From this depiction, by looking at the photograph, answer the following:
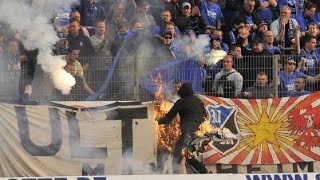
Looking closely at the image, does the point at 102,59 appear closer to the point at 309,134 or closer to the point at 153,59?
the point at 153,59

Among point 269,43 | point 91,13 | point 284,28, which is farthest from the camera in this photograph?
point 284,28

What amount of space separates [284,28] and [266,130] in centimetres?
227

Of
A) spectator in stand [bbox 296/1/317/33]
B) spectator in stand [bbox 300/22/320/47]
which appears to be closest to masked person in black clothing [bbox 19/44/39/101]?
spectator in stand [bbox 300/22/320/47]

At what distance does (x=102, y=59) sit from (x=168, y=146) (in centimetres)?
→ 161

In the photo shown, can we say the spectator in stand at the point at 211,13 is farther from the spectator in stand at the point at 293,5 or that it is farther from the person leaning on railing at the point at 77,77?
the person leaning on railing at the point at 77,77

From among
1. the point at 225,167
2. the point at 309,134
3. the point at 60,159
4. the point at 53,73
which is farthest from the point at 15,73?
the point at 309,134

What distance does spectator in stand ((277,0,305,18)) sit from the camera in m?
15.4

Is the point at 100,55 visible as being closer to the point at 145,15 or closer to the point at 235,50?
the point at 145,15

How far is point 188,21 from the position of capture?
14609 millimetres

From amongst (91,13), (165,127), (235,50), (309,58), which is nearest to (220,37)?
(235,50)

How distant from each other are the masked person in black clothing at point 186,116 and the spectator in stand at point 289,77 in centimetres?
125

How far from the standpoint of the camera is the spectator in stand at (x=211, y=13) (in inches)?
587

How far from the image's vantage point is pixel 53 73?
42.4ft

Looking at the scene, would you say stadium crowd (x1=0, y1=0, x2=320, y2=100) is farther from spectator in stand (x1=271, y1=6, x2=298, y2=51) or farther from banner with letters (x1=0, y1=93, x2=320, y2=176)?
banner with letters (x1=0, y1=93, x2=320, y2=176)
